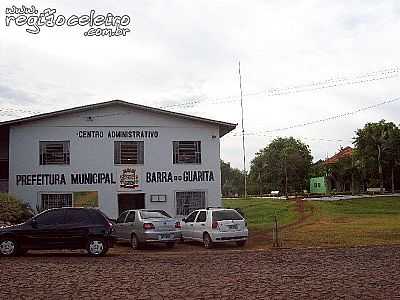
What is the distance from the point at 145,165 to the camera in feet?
97.9

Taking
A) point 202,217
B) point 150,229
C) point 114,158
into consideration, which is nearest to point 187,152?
point 114,158

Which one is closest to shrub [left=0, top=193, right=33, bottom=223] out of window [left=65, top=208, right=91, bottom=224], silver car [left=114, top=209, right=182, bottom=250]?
silver car [left=114, top=209, right=182, bottom=250]

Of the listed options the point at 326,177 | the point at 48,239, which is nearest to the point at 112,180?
the point at 48,239

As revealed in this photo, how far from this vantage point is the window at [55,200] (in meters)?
29.5

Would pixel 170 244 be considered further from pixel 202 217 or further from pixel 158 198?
pixel 158 198

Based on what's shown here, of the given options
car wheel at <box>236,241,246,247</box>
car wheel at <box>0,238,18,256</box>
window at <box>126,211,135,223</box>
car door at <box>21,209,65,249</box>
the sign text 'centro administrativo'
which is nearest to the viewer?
car wheel at <box>0,238,18,256</box>

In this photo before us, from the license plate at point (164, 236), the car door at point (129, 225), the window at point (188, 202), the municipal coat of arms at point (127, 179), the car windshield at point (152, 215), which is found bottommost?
the license plate at point (164, 236)

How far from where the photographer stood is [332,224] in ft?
104

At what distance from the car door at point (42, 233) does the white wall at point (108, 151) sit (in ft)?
37.9

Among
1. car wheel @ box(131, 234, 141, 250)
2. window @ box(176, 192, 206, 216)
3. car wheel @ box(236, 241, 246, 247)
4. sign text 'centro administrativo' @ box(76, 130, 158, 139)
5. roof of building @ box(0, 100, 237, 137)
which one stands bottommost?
car wheel @ box(236, 241, 246, 247)

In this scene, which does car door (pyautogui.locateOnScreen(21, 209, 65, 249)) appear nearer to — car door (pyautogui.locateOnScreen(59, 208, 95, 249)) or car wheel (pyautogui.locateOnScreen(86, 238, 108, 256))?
car door (pyautogui.locateOnScreen(59, 208, 95, 249))

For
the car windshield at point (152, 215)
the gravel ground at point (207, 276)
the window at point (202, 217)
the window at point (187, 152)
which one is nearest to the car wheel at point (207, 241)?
the window at point (202, 217)

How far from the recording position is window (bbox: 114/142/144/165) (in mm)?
29844

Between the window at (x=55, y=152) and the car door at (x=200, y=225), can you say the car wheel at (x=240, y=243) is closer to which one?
the car door at (x=200, y=225)
